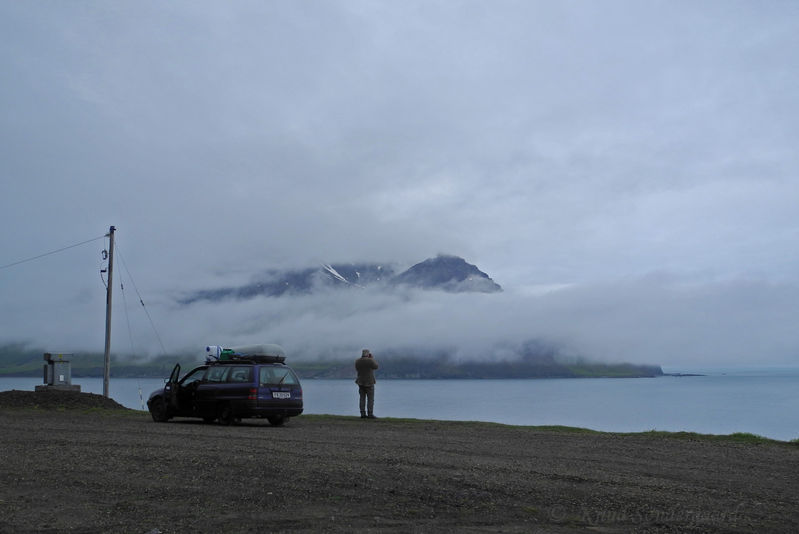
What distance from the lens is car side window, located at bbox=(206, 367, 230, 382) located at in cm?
2138

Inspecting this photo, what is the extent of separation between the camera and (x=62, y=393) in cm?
2772

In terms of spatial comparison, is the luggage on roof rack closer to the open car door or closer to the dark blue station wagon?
the dark blue station wagon

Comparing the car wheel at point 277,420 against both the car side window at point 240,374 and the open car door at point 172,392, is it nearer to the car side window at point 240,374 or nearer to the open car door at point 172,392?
the car side window at point 240,374

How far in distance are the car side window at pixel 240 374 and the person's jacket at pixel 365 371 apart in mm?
4398

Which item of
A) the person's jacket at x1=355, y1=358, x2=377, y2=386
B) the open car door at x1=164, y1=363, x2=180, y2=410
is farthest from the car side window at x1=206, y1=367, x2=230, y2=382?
the person's jacket at x1=355, y1=358, x2=377, y2=386

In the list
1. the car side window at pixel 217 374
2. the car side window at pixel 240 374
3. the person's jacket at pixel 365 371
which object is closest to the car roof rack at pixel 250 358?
the car side window at pixel 217 374

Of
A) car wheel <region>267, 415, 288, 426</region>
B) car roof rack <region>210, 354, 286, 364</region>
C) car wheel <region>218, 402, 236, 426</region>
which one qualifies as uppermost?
car roof rack <region>210, 354, 286, 364</region>

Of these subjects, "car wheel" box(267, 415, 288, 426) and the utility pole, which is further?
the utility pole

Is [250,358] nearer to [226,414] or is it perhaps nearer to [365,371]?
[226,414]

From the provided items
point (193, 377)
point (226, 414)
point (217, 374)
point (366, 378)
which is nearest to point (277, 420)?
point (226, 414)

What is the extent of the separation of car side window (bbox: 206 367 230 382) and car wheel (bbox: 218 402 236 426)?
0.81 m

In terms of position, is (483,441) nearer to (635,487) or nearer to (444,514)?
(635,487)

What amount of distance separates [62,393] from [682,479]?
2399cm

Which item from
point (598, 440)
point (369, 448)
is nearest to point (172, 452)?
point (369, 448)
